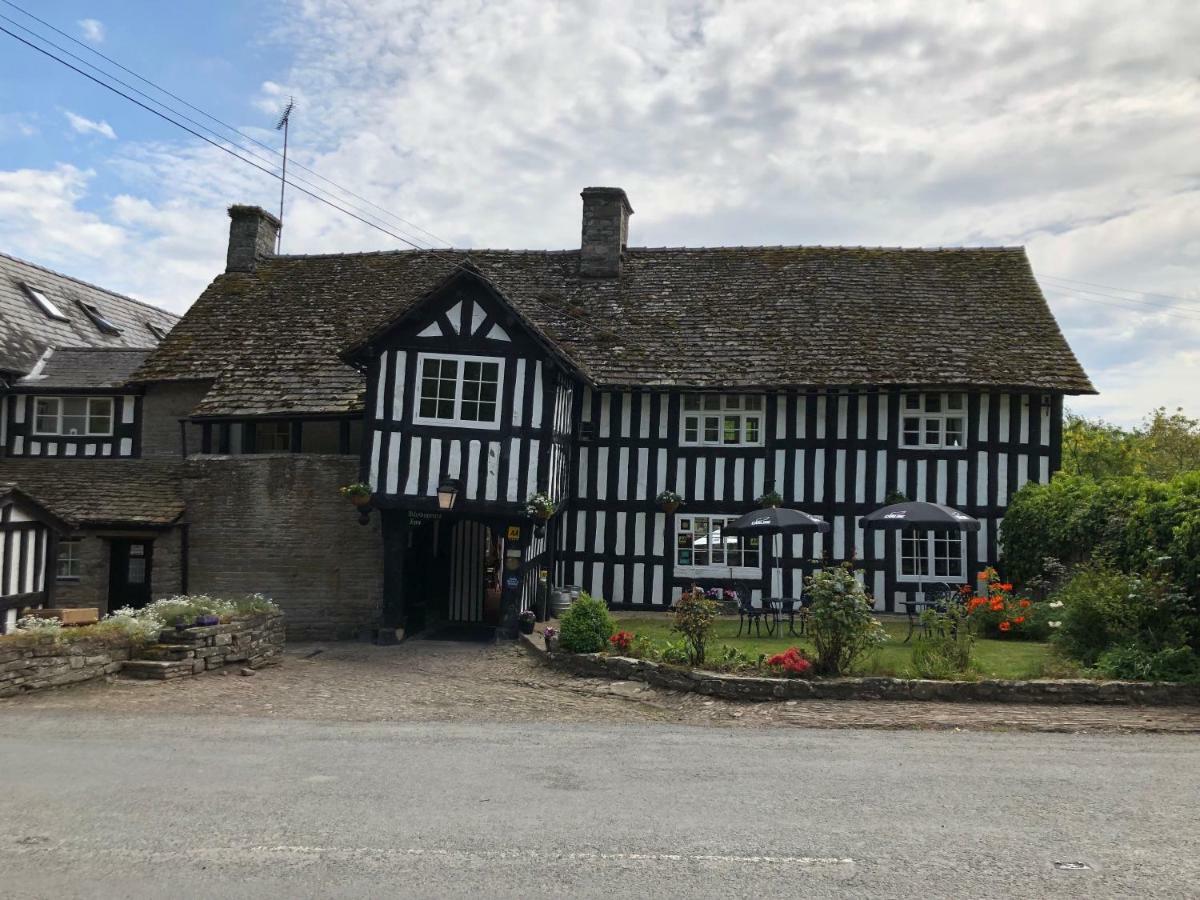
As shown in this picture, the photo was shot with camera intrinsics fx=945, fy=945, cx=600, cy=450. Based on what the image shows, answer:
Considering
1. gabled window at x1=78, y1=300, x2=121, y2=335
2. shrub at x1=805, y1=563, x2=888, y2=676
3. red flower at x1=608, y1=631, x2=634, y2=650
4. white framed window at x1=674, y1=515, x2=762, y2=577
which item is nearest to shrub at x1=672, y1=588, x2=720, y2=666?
red flower at x1=608, y1=631, x2=634, y2=650

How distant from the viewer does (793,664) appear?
11.9m

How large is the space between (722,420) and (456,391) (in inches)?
233

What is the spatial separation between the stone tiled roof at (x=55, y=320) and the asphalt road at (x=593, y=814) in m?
15.3

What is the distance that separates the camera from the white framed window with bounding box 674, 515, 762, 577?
19.9 meters

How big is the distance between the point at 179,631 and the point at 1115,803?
1198cm

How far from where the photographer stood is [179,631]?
45.1 feet

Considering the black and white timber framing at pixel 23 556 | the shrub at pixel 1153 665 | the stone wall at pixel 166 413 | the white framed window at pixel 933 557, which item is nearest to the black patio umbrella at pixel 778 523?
the white framed window at pixel 933 557

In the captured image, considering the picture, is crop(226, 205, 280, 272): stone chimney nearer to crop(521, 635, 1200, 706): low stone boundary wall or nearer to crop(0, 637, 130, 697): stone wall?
crop(0, 637, 130, 697): stone wall

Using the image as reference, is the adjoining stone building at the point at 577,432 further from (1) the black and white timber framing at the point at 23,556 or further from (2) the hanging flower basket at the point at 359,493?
(1) the black and white timber framing at the point at 23,556

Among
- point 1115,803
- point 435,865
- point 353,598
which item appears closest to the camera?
point 435,865

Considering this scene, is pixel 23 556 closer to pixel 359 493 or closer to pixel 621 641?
pixel 359 493

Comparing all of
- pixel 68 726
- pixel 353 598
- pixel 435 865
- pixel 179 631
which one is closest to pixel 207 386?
pixel 353 598

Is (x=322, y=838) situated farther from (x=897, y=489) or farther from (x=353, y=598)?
(x=897, y=489)

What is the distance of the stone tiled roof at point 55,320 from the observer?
73.3 ft
